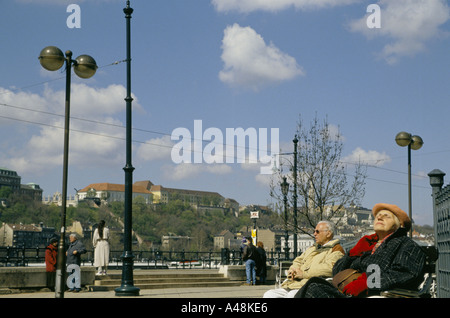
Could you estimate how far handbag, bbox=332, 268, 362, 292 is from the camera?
5.22 metres

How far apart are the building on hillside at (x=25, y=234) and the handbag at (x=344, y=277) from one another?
151750 mm

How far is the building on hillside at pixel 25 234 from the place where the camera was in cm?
15212

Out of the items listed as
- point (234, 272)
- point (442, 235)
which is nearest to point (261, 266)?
point (234, 272)

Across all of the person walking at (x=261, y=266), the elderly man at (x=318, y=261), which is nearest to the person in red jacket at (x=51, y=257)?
the person walking at (x=261, y=266)

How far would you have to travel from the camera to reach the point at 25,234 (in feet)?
519

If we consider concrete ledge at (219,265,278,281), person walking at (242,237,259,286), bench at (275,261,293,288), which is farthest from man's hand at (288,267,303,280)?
concrete ledge at (219,265,278,281)

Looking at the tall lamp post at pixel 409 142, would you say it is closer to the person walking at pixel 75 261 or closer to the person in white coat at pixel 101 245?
the person in white coat at pixel 101 245

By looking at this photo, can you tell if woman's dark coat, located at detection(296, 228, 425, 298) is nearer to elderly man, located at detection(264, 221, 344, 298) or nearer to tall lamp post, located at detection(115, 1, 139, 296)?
elderly man, located at detection(264, 221, 344, 298)

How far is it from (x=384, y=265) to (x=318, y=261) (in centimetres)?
164

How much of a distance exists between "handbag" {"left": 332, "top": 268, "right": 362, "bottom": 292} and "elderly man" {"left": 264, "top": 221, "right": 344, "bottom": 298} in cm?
92
